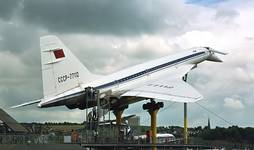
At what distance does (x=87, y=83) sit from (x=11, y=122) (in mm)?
23038

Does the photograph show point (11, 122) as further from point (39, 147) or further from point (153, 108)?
point (39, 147)

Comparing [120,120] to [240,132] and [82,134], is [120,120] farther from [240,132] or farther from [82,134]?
[240,132]

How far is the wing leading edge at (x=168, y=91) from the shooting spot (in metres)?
52.1

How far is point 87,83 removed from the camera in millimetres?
52094

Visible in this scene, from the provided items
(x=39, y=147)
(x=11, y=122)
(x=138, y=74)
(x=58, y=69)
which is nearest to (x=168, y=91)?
(x=138, y=74)

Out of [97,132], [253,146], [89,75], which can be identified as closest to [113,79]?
[89,75]

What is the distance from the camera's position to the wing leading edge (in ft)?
171

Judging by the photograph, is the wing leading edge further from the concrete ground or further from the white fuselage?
the concrete ground

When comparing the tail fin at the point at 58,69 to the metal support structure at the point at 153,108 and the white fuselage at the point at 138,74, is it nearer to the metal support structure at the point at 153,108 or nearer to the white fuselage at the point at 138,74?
the white fuselage at the point at 138,74

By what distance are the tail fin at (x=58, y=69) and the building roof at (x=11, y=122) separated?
63.1 ft

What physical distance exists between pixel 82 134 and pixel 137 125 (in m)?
19.1

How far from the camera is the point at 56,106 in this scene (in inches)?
Result: 1971

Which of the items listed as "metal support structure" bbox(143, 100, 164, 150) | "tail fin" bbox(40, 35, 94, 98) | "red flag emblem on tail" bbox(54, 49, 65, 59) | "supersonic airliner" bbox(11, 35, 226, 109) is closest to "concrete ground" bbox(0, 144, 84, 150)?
"supersonic airliner" bbox(11, 35, 226, 109)

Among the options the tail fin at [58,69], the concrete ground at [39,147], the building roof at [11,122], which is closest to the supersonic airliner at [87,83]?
the tail fin at [58,69]
